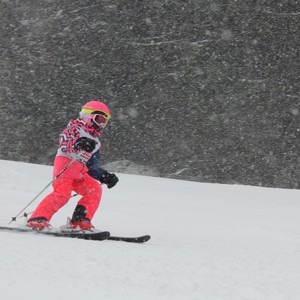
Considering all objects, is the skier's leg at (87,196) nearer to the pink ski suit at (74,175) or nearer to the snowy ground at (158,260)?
the pink ski suit at (74,175)

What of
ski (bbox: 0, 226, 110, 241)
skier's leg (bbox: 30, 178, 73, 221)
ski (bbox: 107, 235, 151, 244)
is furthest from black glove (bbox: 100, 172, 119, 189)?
ski (bbox: 0, 226, 110, 241)

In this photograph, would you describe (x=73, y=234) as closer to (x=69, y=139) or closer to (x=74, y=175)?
(x=74, y=175)

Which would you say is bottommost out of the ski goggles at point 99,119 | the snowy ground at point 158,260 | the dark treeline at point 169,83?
the snowy ground at point 158,260

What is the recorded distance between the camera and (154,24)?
17016mm

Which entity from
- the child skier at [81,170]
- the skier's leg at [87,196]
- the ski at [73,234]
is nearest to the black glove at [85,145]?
the child skier at [81,170]

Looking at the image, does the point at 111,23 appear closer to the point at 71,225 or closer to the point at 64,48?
the point at 64,48

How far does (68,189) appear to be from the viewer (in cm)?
604

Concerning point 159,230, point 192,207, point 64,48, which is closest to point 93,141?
point 159,230

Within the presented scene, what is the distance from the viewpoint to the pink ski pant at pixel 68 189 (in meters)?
5.88

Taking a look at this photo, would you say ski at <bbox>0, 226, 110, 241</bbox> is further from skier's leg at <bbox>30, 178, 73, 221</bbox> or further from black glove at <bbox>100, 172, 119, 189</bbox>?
black glove at <bbox>100, 172, 119, 189</bbox>

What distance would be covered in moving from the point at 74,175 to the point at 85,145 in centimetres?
38

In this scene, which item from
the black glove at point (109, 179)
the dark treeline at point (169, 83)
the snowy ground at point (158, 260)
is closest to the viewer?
the snowy ground at point (158, 260)

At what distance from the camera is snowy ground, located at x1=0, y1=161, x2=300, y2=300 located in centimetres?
348

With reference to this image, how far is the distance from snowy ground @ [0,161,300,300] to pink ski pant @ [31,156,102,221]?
1.89 feet
